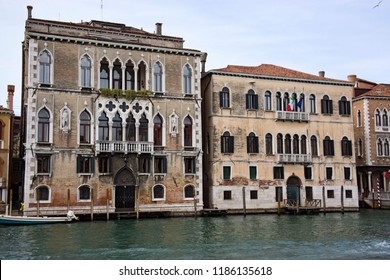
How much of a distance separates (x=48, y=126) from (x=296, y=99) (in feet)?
39.4

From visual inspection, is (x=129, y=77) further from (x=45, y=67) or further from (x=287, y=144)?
(x=287, y=144)

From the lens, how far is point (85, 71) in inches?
829

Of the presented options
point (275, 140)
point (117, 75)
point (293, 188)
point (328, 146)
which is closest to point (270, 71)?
point (275, 140)

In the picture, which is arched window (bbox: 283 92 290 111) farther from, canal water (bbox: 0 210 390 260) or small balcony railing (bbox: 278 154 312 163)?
canal water (bbox: 0 210 390 260)


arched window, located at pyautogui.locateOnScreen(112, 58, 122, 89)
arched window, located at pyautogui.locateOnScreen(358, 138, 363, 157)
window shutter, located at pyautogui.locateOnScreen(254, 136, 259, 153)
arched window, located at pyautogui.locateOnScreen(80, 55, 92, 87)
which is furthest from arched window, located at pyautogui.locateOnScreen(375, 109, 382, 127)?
arched window, located at pyautogui.locateOnScreen(80, 55, 92, 87)

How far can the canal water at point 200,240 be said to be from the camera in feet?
36.0

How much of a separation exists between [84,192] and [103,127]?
9.16ft

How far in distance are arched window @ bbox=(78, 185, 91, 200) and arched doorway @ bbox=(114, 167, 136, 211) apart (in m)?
1.19

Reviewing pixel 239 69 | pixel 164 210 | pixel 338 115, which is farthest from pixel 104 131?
pixel 338 115

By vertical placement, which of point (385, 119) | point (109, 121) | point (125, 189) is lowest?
point (125, 189)

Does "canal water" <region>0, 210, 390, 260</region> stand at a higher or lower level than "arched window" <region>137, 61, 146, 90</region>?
lower

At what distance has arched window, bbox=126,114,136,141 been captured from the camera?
21422 mm

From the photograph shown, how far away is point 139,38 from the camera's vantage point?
75.0 feet

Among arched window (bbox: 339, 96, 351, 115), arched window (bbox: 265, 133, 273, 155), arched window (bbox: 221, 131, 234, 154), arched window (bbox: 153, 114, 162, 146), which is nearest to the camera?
arched window (bbox: 153, 114, 162, 146)
